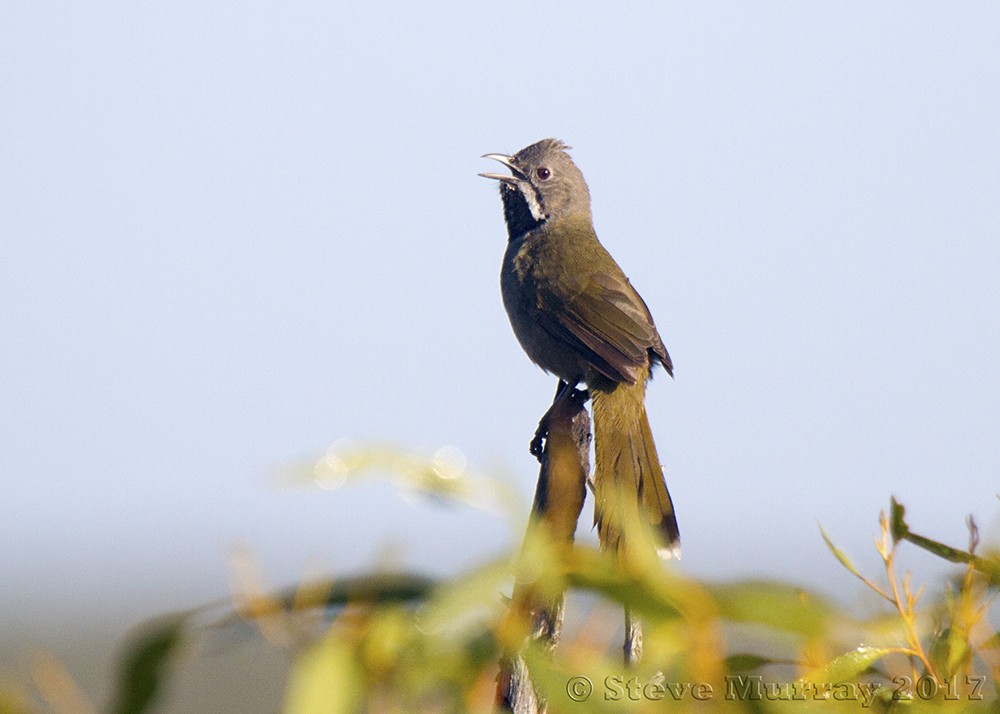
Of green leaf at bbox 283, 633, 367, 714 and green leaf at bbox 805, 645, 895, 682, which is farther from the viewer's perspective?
green leaf at bbox 805, 645, 895, 682

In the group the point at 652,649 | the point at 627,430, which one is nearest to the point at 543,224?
the point at 627,430

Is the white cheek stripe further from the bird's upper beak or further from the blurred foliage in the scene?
the blurred foliage

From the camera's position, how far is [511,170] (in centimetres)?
808

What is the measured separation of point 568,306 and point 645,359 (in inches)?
23.0

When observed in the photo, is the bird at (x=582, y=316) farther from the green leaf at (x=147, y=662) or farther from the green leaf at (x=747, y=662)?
the green leaf at (x=147, y=662)

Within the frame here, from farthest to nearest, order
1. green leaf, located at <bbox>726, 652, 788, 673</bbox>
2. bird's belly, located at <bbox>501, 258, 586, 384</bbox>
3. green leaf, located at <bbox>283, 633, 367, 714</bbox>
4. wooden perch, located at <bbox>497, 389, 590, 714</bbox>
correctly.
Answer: bird's belly, located at <bbox>501, 258, 586, 384</bbox>, green leaf, located at <bbox>726, 652, 788, 673</bbox>, wooden perch, located at <bbox>497, 389, 590, 714</bbox>, green leaf, located at <bbox>283, 633, 367, 714</bbox>

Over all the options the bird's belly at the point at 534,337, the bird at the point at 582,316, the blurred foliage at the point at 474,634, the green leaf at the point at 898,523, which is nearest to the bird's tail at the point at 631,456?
the bird at the point at 582,316

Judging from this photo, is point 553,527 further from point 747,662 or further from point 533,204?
point 533,204

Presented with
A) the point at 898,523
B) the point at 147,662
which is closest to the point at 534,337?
the point at 898,523

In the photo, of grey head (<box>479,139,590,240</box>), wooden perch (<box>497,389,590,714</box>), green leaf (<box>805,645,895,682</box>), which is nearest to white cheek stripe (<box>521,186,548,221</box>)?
grey head (<box>479,139,590,240</box>)

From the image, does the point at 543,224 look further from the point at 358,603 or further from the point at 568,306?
the point at 358,603

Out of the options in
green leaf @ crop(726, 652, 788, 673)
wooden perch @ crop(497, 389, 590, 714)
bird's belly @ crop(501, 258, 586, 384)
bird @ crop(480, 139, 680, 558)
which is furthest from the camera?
bird's belly @ crop(501, 258, 586, 384)

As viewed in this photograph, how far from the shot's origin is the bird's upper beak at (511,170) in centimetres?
789

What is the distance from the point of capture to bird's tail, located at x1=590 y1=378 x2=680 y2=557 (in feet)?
13.7
